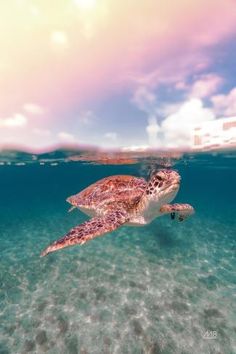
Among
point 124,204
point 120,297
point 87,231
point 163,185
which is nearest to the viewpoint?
point 87,231

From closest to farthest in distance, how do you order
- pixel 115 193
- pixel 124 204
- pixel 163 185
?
pixel 163 185 < pixel 124 204 < pixel 115 193

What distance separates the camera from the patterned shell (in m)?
8.28

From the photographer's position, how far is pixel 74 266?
13.1m

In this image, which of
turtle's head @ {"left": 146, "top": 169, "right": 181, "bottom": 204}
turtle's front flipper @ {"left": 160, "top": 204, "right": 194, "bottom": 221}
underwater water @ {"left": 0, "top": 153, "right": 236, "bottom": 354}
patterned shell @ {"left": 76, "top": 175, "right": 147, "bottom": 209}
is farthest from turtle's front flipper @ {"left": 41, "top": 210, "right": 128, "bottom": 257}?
underwater water @ {"left": 0, "top": 153, "right": 236, "bottom": 354}

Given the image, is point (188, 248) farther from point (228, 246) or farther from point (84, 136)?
point (84, 136)

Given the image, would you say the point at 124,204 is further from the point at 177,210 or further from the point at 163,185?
the point at 177,210

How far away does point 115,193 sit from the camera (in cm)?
882

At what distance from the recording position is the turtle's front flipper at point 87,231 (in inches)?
213

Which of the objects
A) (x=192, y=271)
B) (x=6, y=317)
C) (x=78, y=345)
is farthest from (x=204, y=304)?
(x=6, y=317)

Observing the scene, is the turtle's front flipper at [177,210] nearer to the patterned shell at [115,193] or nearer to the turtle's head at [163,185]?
the patterned shell at [115,193]

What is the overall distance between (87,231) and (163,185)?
2.45 metres

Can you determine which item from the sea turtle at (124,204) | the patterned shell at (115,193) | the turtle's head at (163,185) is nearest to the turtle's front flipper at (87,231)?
the sea turtle at (124,204)

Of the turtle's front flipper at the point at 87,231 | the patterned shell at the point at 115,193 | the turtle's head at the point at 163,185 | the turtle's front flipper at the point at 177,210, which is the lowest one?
the turtle's front flipper at the point at 177,210

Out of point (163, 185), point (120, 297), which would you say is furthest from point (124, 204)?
point (120, 297)
